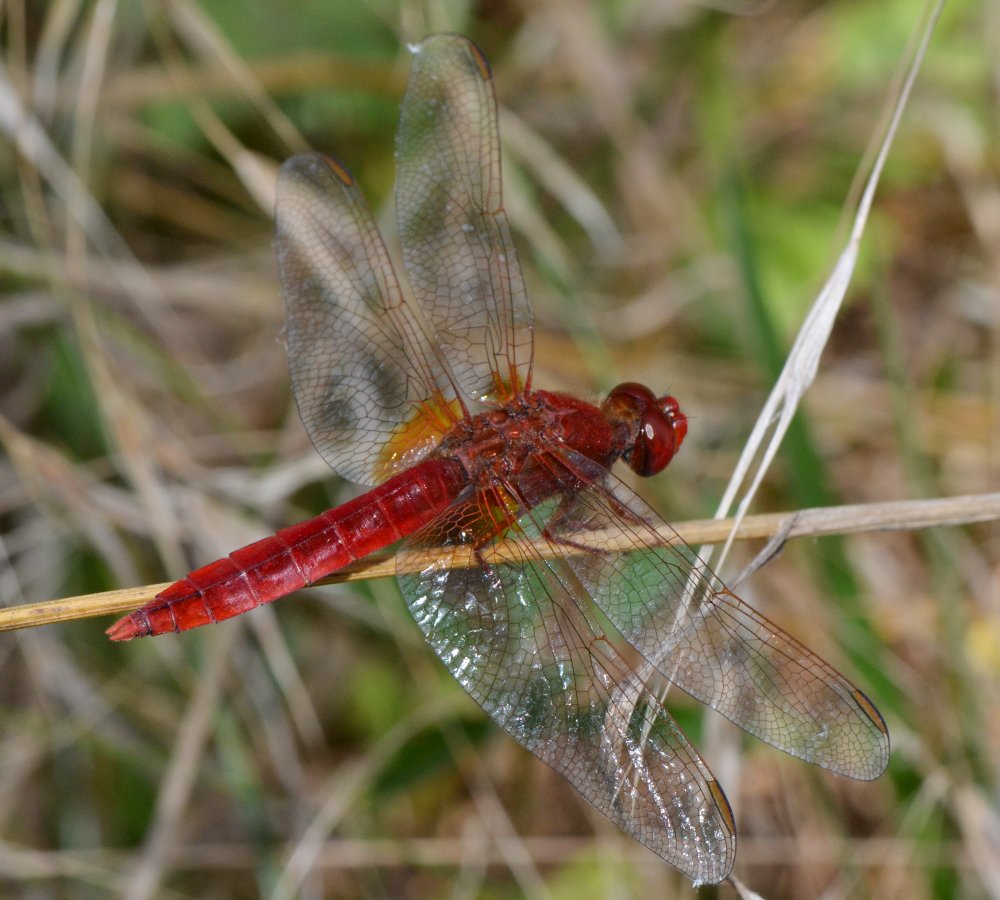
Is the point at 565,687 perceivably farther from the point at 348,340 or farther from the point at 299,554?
the point at 348,340

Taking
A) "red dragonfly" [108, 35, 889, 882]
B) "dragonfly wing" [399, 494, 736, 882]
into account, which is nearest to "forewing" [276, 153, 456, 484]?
"red dragonfly" [108, 35, 889, 882]

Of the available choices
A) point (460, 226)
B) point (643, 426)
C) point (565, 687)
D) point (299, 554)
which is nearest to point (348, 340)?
point (460, 226)

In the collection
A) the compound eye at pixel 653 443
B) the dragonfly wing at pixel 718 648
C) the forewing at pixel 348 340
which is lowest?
the dragonfly wing at pixel 718 648

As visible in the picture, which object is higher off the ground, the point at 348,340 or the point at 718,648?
the point at 348,340

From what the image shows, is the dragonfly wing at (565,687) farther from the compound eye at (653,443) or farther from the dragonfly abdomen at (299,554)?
the compound eye at (653,443)

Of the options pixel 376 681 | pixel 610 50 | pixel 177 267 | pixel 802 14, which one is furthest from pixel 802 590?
pixel 802 14

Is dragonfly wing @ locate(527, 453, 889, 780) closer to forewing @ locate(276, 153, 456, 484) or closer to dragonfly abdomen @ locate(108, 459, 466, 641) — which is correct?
dragonfly abdomen @ locate(108, 459, 466, 641)

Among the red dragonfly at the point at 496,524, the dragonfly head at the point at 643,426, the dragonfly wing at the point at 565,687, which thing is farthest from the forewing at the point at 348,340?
the dragonfly head at the point at 643,426
